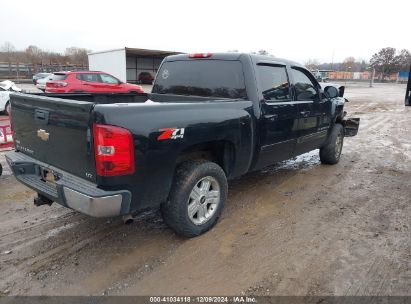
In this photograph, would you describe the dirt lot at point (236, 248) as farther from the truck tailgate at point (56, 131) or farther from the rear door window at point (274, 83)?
the rear door window at point (274, 83)

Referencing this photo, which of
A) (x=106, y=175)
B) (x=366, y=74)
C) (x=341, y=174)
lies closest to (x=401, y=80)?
(x=366, y=74)

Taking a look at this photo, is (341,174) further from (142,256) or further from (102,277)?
(102,277)

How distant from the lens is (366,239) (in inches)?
146

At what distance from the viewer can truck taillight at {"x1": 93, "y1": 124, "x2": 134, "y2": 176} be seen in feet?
8.84

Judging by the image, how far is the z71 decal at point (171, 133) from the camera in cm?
300

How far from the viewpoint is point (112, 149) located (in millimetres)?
2727

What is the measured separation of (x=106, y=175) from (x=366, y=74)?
85396 millimetres

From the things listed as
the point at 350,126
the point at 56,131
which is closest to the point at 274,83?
the point at 56,131

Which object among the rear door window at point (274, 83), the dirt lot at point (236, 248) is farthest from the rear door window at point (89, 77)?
the rear door window at point (274, 83)

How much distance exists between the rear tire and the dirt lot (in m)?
1.19

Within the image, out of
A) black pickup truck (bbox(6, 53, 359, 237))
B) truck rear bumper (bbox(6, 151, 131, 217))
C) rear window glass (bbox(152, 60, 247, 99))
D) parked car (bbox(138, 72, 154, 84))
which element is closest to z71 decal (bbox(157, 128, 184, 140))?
black pickup truck (bbox(6, 53, 359, 237))

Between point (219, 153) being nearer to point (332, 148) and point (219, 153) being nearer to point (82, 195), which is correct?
point (82, 195)

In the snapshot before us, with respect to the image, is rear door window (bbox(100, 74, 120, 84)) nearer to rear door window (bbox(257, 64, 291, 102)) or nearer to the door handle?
rear door window (bbox(257, 64, 291, 102))

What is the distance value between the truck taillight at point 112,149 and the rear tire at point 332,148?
4.50 meters
